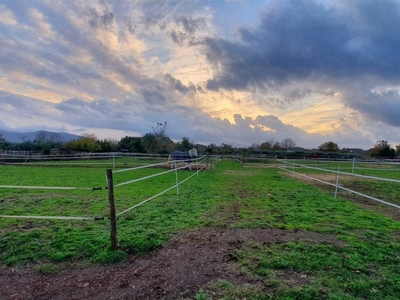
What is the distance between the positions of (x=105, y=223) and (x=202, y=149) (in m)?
32.3

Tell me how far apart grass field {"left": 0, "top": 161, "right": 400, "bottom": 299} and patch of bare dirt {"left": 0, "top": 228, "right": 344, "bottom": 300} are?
15 cm

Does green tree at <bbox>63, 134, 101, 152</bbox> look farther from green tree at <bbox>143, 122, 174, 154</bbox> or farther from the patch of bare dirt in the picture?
the patch of bare dirt

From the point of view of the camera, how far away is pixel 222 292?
239 cm

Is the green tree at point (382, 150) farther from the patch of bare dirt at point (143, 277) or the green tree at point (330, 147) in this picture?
the patch of bare dirt at point (143, 277)

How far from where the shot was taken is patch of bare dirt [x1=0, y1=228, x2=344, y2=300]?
2.44 meters

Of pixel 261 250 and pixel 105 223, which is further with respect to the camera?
pixel 105 223

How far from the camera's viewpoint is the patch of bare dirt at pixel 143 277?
8.01 ft

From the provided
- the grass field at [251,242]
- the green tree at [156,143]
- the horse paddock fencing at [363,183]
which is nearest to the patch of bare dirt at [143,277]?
the grass field at [251,242]

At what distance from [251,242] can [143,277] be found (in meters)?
1.76

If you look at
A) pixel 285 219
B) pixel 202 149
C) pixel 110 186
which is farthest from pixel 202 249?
pixel 202 149

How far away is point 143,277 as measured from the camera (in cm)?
272

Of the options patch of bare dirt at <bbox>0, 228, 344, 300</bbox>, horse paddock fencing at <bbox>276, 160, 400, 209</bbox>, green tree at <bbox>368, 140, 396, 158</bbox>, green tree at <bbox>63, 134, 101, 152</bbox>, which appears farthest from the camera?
green tree at <bbox>368, 140, 396, 158</bbox>

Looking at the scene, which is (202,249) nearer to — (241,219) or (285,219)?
(241,219)

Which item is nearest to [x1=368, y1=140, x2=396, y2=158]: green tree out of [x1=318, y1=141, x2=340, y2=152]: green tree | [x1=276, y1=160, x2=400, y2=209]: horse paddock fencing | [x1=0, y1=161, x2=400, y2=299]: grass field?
[x1=318, y1=141, x2=340, y2=152]: green tree
